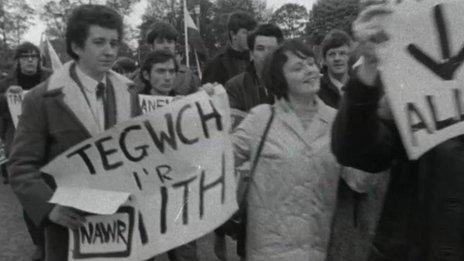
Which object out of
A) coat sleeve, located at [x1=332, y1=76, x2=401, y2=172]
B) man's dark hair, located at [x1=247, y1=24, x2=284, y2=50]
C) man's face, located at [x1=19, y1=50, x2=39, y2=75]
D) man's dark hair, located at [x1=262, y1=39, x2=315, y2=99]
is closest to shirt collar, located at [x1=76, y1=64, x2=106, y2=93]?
man's dark hair, located at [x1=262, y1=39, x2=315, y2=99]

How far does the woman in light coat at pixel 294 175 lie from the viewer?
9.02ft

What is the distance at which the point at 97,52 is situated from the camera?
2928 millimetres

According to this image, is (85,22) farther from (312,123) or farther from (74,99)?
(312,123)

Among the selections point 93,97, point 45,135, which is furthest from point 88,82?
point 45,135

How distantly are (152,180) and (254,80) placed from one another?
5.38 feet

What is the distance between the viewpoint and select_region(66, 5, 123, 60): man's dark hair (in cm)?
295

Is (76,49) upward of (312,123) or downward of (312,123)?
upward

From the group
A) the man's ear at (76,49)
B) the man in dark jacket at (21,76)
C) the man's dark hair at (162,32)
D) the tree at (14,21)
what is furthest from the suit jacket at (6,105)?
the tree at (14,21)

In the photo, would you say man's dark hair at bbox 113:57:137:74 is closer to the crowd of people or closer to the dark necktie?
the crowd of people

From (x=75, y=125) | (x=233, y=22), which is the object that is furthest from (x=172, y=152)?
(x=233, y=22)

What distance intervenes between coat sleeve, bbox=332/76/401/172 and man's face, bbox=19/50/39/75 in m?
5.03

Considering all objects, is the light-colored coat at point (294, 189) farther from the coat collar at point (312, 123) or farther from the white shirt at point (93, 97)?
the white shirt at point (93, 97)

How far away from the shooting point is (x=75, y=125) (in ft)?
9.29

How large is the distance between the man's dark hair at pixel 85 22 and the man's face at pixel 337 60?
76.1 inches
